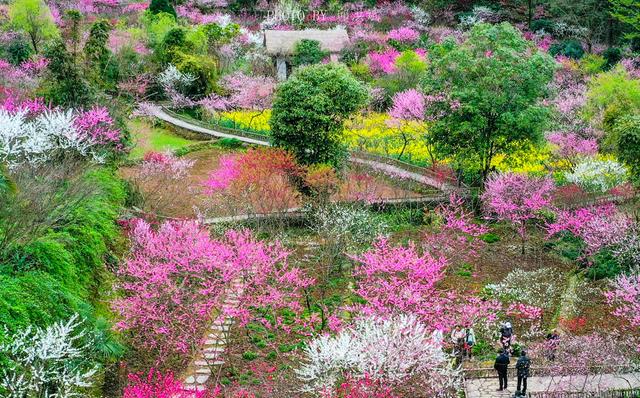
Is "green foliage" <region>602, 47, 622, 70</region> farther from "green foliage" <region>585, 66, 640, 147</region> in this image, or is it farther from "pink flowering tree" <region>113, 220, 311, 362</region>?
"pink flowering tree" <region>113, 220, 311, 362</region>

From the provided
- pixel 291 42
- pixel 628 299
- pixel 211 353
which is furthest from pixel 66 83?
pixel 291 42

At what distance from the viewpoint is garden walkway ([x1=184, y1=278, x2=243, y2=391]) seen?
66.7 feet

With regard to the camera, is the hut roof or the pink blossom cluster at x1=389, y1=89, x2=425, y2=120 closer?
the pink blossom cluster at x1=389, y1=89, x2=425, y2=120

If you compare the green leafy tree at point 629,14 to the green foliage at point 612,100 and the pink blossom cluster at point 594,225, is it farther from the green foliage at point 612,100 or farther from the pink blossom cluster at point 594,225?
the pink blossom cluster at point 594,225

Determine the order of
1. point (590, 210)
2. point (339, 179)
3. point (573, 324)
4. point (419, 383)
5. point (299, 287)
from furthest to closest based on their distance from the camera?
1. point (339, 179)
2. point (590, 210)
3. point (299, 287)
4. point (573, 324)
5. point (419, 383)

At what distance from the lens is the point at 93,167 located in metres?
28.6

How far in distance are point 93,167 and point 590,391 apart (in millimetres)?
19206

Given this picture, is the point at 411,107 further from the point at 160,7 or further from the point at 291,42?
the point at 160,7

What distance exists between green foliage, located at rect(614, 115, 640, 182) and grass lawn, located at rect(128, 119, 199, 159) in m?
20.3

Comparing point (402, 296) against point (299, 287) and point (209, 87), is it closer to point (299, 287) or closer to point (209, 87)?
point (299, 287)

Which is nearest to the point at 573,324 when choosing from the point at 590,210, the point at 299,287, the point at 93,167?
the point at 590,210

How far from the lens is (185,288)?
21.4 meters

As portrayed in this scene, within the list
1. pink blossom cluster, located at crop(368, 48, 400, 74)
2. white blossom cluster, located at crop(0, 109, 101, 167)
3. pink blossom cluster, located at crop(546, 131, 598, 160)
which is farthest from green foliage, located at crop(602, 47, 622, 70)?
white blossom cluster, located at crop(0, 109, 101, 167)

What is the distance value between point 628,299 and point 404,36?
38520 mm
